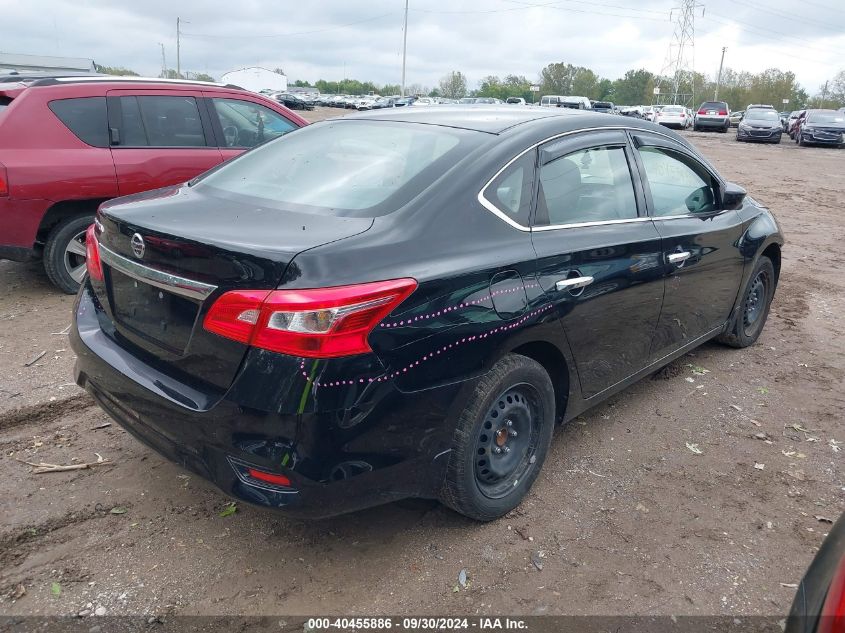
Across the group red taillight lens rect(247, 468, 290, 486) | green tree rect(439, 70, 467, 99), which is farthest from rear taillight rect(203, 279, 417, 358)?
green tree rect(439, 70, 467, 99)

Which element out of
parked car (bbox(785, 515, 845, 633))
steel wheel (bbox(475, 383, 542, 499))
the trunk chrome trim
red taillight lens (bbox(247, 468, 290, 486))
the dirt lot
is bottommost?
the dirt lot

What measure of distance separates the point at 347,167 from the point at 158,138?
12.3ft

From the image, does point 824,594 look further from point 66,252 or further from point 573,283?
point 66,252

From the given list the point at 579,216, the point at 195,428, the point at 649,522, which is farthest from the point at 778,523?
the point at 195,428

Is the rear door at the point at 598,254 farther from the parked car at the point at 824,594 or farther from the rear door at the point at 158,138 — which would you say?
the rear door at the point at 158,138

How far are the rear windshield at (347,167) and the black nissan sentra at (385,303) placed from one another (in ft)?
0.05

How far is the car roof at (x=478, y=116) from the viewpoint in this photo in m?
3.25

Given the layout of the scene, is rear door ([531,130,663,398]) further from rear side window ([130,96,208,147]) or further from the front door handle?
rear side window ([130,96,208,147])

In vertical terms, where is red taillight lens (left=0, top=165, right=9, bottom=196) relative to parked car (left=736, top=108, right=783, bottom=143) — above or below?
below

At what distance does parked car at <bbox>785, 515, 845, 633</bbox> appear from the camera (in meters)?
1.44

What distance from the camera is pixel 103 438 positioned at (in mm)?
3592

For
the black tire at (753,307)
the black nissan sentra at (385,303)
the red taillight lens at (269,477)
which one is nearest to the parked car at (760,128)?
the black tire at (753,307)

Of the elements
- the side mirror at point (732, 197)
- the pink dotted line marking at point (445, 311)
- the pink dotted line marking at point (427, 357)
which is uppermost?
the side mirror at point (732, 197)

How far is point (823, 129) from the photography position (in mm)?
27750
